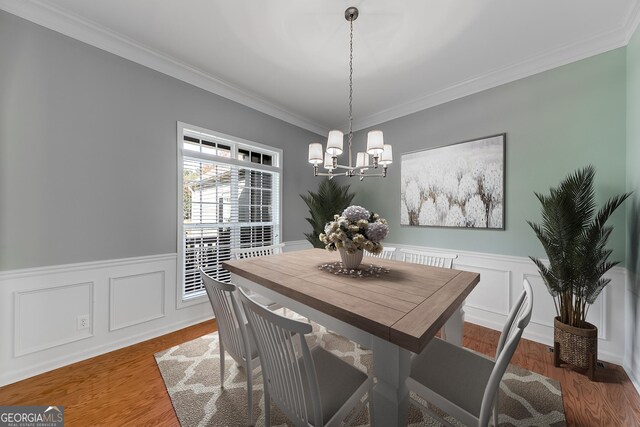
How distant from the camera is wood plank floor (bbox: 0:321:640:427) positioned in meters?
1.49

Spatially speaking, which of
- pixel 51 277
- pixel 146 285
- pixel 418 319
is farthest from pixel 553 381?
pixel 51 277

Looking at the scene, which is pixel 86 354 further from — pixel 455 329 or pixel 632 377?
pixel 632 377

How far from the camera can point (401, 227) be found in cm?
344

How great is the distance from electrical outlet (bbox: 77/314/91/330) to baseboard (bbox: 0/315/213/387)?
8.2 inches

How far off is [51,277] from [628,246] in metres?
4.70

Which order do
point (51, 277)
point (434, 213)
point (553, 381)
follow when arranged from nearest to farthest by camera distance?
point (553, 381)
point (51, 277)
point (434, 213)

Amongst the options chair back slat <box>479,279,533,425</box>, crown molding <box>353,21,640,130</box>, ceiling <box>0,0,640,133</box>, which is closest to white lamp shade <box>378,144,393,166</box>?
ceiling <box>0,0,640,133</box>

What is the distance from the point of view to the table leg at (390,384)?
921mm

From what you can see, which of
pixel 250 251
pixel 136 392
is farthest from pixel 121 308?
pixel 250 251

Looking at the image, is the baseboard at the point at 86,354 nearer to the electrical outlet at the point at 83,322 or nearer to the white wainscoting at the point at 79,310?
the white wainscoting at the point at 79,310

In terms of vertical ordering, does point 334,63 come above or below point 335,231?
above

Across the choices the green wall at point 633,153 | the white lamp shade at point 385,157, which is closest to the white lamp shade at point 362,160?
the white lamp shade at point 385,157

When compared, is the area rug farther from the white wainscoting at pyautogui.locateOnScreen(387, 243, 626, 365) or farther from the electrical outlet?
the white wainscoting at pyautogui.locateOnScreen(387, 243, 626, 365)

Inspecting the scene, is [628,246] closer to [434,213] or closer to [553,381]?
[553,381]
